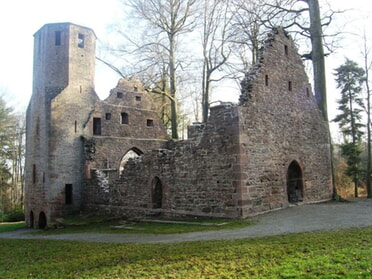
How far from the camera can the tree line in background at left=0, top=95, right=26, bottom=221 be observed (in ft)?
109

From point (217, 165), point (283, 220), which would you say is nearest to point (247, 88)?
point (217, 165)

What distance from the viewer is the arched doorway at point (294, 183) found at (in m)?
17.0

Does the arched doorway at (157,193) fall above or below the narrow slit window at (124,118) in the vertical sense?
below

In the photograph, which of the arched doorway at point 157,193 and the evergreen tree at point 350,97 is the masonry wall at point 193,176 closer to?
the arched doorway at point 157,193

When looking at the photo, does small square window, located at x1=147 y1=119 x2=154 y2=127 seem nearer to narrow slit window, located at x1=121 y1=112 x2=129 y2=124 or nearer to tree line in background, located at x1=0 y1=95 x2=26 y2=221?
narrow slit window, located at x1=121 y1=112 x2=129 y2=124

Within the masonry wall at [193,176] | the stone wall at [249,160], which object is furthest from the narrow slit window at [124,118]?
the masonry wall at [193,176]

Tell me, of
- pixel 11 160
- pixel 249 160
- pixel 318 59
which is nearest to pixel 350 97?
pixel 318 59

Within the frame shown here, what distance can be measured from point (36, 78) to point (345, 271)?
2185 centimetres

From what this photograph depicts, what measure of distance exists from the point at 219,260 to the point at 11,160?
34.7m

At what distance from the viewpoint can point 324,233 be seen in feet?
28.8

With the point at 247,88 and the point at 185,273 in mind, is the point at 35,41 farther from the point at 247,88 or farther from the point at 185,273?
the point at 185,273

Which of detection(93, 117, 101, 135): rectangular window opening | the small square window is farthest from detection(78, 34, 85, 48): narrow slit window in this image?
the small square window

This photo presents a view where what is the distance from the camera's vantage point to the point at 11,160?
36.5 meters

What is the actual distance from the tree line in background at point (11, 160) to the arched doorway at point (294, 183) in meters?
23.4
